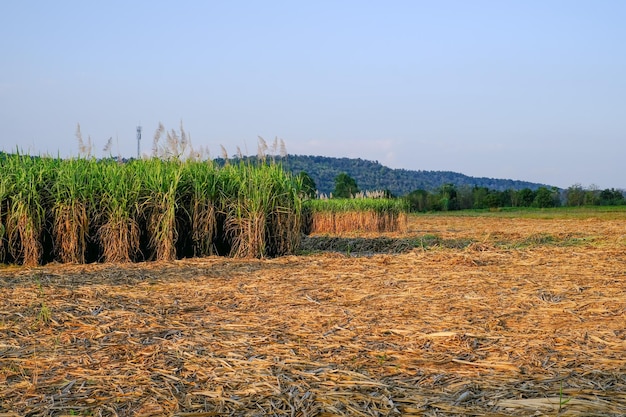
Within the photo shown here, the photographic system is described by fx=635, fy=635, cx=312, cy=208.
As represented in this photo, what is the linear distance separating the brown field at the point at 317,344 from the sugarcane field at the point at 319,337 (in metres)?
0.01

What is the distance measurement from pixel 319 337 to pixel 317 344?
19cm

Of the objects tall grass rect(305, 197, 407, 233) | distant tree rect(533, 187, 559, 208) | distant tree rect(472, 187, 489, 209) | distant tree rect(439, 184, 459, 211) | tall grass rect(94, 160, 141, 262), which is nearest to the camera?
tall grass rect(94, 160, 141, 262)

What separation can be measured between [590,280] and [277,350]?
451 centimetres

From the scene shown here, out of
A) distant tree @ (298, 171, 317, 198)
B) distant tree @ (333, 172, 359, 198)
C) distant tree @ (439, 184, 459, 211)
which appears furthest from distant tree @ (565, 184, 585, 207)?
distant tree @ (298, 171, 317, 198)

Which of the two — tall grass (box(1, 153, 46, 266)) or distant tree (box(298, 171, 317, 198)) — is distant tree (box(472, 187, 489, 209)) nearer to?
distant tree (box(298, 171, 317, 198))

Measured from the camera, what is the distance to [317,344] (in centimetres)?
424

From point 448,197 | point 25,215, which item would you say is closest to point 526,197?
point 448,197

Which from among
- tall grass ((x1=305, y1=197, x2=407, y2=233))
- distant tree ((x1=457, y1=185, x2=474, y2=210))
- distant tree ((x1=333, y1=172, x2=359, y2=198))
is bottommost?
tall grass ((x1=305, y1=197, x2=407, y2=233))

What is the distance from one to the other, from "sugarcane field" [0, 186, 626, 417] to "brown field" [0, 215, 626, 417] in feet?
0.05

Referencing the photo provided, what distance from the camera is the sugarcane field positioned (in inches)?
124

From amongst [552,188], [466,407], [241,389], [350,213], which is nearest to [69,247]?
[241,389]

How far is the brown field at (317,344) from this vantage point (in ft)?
10.3

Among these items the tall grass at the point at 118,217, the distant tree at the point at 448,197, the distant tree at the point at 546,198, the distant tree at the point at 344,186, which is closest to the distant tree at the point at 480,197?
the distant tree at the point at 448,197

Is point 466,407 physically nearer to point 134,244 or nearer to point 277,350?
point 277,350
